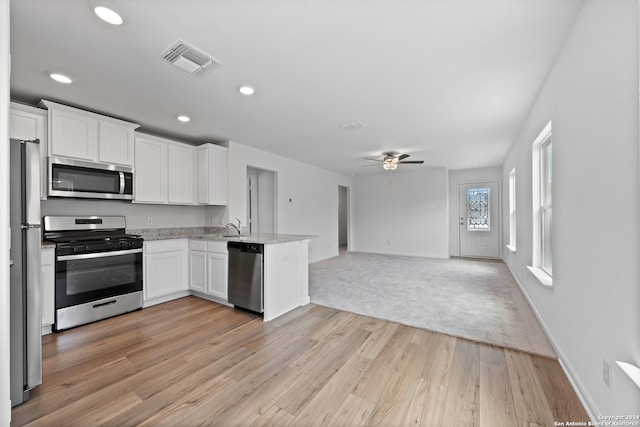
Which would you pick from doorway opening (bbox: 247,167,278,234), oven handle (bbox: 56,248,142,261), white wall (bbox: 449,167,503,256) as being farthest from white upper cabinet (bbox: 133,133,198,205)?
white wall (bbox: 449,167,503,256)

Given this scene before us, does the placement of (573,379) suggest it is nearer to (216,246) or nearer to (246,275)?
(246,275)

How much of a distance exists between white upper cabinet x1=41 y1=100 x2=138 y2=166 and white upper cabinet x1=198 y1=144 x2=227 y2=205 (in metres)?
0.96

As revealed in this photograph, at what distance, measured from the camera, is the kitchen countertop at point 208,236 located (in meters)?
3.11

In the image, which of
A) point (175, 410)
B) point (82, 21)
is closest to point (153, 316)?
point (175, 410)

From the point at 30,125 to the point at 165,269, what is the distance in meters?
2.05

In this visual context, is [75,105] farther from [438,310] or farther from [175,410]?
[438,310]

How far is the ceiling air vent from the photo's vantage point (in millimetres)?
1927

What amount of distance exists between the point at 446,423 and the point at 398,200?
6651 millimetres

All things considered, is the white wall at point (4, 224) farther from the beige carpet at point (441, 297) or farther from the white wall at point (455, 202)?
the white wall at point (455, 202)

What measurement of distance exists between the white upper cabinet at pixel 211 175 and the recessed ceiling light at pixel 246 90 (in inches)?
67.5

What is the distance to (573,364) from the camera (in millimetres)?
1790

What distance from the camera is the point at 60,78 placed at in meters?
2.34

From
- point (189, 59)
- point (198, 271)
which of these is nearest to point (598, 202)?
point (189, 59)

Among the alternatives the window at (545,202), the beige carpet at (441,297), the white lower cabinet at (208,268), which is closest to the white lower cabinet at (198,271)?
the white lower cabinet at (208,268)
